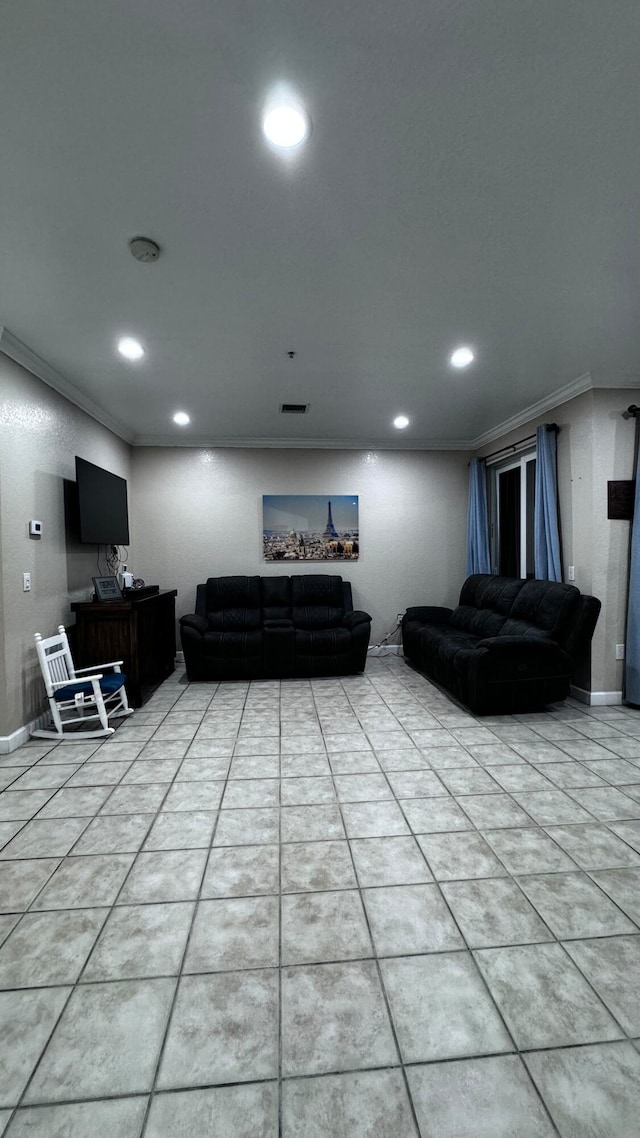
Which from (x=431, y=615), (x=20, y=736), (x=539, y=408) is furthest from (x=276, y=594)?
(x=539, y=408)

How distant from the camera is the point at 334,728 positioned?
338 cm

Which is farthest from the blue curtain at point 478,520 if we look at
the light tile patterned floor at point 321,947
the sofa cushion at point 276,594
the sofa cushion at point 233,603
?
the light tile patterned floor at point 321,947

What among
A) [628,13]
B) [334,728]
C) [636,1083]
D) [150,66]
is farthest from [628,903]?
[150,66]

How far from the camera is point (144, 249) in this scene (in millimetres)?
2021

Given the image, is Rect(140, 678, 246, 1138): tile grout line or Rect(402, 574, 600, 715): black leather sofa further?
Result: Rect(402, 574, 600, 715): black leather sofa

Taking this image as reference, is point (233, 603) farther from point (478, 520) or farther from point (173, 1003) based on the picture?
point (173, 1003)

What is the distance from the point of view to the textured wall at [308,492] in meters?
5.53

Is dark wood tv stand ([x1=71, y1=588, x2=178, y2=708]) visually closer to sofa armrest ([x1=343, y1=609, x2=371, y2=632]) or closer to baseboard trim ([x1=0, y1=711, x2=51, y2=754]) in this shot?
baseboard trim ([x1=0, y1=711, x2=51, y2=754])

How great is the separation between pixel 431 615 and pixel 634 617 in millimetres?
2164

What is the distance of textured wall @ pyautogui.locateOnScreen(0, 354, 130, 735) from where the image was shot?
116 inches

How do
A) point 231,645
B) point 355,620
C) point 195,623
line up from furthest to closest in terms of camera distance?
point 355,620, point 195,623, point 231,645

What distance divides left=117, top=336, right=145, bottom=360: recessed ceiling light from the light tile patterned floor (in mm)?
2704

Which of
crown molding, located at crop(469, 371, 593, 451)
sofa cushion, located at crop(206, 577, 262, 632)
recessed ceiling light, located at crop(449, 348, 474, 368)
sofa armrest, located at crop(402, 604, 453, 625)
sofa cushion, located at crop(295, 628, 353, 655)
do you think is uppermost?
recessed ceiling light, located at crop(449, 348, 474, 368)

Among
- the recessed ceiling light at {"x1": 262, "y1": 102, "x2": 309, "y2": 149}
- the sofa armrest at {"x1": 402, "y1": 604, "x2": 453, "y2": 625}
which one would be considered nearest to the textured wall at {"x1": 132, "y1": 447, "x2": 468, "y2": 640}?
the sofa armrest at {"x1": 402, "y1": 604, "x2": 453, "y2": 625}
